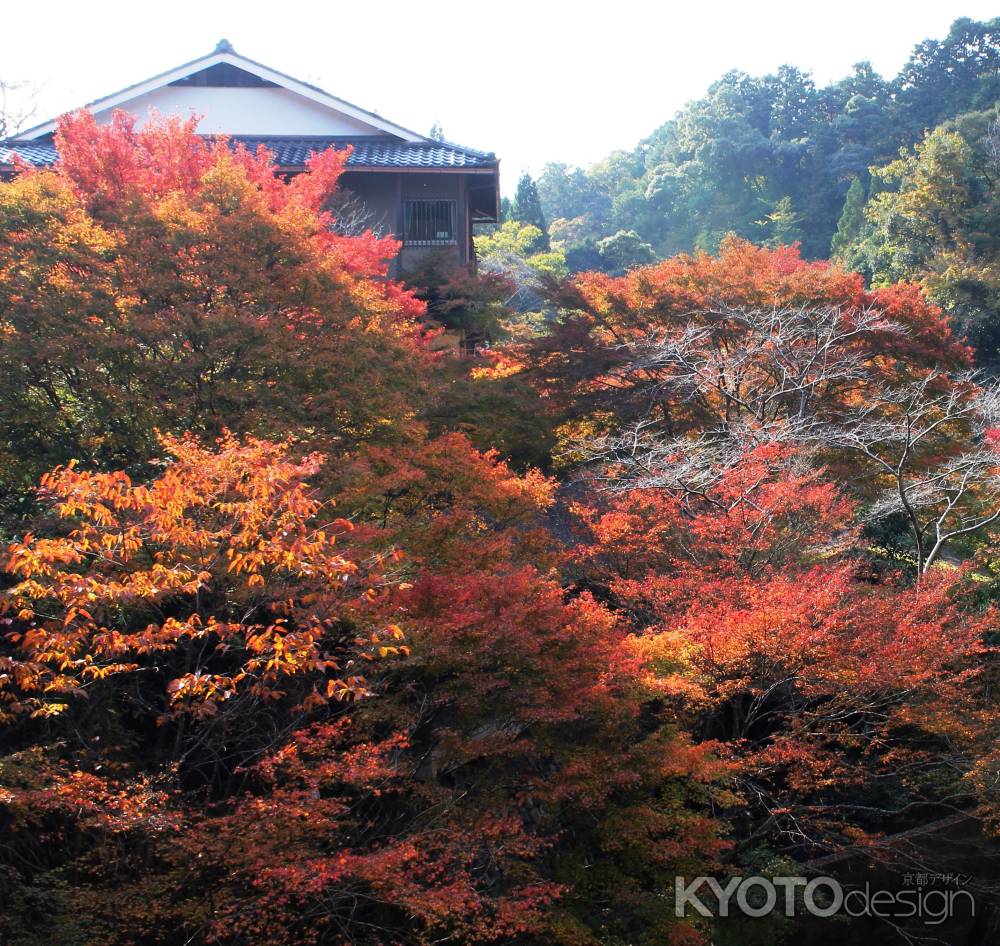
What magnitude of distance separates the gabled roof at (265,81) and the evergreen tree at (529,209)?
31000 millimetres

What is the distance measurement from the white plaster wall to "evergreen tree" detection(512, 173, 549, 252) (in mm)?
30913

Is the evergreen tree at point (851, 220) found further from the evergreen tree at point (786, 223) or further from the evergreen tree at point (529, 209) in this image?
the evergreen tree at point (529, 209)

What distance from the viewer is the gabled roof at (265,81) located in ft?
73.5

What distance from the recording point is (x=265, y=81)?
23031 millimetres

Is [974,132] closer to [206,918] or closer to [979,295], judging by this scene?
[979,295]

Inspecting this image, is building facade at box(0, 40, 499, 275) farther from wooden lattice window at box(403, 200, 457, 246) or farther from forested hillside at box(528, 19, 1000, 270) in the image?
forested hillside at box(528, 19, 1000, 270)

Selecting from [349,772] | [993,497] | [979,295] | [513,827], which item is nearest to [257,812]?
[349,772]

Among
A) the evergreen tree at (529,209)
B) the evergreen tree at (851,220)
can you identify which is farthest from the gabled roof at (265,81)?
the evergreen tree at (529,209)

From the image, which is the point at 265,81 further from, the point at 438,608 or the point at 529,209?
the point at 529,209

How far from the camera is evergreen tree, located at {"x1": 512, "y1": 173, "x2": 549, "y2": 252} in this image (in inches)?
2120

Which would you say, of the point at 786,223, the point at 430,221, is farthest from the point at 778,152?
the point at 430,221

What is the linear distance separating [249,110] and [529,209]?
32.5 m

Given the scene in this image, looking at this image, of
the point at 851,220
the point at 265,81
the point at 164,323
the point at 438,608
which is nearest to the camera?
the point at 438,608

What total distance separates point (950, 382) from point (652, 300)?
19.0ft
